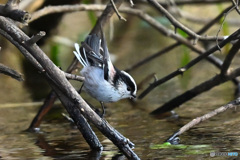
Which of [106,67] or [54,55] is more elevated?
[54,55]

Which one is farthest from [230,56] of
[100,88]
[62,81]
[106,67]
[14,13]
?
[14,13]

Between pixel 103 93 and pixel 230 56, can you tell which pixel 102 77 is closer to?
pixel 103 93

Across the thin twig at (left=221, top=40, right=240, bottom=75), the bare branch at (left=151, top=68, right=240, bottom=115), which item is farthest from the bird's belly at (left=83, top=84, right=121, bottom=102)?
the bare branch at (left=151, top=68, right=240, bottom=115)

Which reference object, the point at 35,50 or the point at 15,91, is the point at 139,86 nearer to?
the point at 15,91

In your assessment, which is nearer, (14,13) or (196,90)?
(14,13)

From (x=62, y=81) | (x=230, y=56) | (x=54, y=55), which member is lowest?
(x=230, y=56)

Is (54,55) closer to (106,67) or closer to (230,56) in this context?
(106,67)

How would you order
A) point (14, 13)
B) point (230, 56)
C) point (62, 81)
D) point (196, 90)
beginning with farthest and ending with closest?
point (196, 90)
point (230, 56)
point (62, 81)
point (14, 13)

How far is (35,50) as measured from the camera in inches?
137

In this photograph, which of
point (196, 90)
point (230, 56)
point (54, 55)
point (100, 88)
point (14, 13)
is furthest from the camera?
point (54, 55)

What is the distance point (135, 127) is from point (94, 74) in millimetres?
868

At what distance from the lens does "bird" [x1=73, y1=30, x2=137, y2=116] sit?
13.8 feet

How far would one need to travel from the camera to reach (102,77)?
4.25m

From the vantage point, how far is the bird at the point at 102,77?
4211mm
